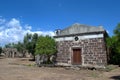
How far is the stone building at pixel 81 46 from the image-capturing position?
19.0 meters

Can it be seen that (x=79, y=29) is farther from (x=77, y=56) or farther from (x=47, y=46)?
(x=47, y=46)

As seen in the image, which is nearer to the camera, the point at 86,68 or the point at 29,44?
the point at 86,68

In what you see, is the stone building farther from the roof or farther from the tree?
the tree

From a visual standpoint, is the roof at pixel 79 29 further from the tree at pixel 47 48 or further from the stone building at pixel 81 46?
the tree at pixel 47 48

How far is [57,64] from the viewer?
21078mm

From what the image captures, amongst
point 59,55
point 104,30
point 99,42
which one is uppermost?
point 104,30

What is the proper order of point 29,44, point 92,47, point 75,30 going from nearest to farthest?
point 92,47 → point 75,30 → point 29,44

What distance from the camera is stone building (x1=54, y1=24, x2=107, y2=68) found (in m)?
19.0

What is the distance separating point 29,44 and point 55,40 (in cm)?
1405

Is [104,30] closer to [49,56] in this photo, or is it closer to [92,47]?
[92,47]

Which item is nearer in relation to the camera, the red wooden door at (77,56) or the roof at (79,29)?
the roof at (79,29)

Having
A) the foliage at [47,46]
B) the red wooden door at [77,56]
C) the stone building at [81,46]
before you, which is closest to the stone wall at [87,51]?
the stone building at [81,46]

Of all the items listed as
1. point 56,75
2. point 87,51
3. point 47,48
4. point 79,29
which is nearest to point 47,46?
point 47,48

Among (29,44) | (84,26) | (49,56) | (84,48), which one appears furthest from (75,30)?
(29,44)
